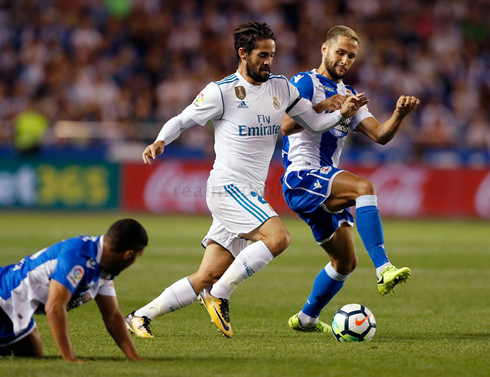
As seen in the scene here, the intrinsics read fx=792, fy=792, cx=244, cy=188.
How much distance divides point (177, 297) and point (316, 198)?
4.44 ft

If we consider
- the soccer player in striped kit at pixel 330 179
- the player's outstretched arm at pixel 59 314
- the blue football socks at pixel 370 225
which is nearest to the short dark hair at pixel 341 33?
the soccer player in striped kit at pixel 330 179

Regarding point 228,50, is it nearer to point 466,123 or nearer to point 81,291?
point 466,123

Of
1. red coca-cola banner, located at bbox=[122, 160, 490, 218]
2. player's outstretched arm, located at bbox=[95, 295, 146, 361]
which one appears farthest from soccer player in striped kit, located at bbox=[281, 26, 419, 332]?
red coca-cola banner, located at bbox=[122, 160, 490, 218]

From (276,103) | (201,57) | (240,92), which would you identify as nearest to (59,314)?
(240,92)

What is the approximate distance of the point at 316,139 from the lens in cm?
667

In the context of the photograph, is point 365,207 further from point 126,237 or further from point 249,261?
point 126,237

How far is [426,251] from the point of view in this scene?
13242 millimetres

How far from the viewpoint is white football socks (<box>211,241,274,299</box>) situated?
5.79 metres

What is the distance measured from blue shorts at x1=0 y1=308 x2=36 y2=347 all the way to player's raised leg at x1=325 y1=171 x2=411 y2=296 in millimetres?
2522

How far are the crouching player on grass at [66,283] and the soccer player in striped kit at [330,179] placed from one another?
2144 millimetres

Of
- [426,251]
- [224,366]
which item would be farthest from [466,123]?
[224,366]

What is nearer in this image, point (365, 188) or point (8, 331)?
point (8, 331)

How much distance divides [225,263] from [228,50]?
55.8 feet

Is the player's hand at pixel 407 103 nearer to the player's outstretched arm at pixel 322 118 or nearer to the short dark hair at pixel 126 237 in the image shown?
the player's outstretched arm at pixel 322 118
